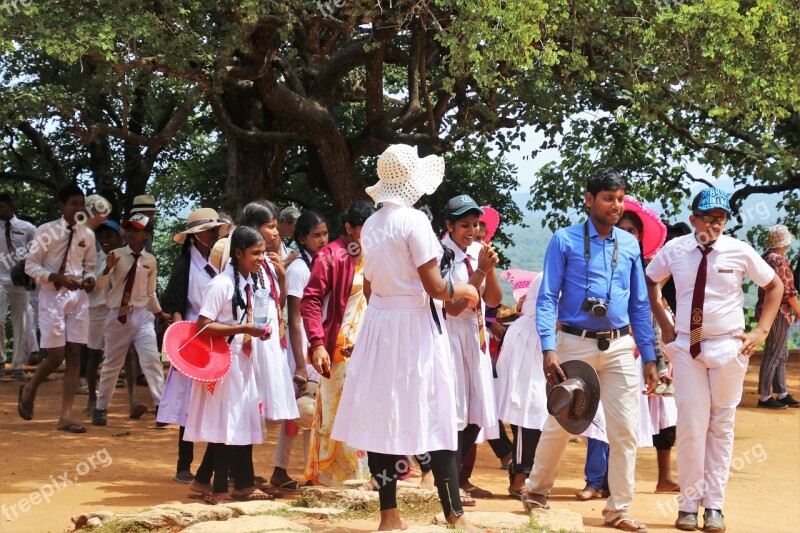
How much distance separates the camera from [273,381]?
7.15 meters

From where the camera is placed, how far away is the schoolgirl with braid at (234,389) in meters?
6.85

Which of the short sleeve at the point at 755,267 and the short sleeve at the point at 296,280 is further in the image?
the short sleeve at the point at 296,280

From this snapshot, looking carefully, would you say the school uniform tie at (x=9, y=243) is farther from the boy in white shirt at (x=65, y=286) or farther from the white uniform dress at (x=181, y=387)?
the white uniform dress at (x=181, y=387)

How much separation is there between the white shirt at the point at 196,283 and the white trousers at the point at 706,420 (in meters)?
3.65

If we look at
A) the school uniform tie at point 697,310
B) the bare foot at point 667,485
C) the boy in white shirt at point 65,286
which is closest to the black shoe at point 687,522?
the school uniform tie at point 697,310

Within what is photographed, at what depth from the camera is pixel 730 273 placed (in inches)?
272

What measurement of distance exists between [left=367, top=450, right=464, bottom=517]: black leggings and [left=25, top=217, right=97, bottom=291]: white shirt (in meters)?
5.48

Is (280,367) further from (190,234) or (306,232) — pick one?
(190,234)

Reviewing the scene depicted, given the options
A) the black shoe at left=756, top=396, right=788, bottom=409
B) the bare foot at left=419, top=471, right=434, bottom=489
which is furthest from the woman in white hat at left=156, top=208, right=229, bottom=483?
the black shoe at left=756, top=396, right=788, bottom=409

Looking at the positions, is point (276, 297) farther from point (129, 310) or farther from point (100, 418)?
point (100, 418)

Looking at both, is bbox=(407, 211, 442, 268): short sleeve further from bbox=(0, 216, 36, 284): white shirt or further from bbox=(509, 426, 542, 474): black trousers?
bbox=(0, 216, 36, 284): white shirt

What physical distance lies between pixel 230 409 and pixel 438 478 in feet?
5.91

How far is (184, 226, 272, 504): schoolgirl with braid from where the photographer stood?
6.85 meters

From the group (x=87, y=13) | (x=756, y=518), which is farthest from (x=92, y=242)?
(x=756, y=518)
